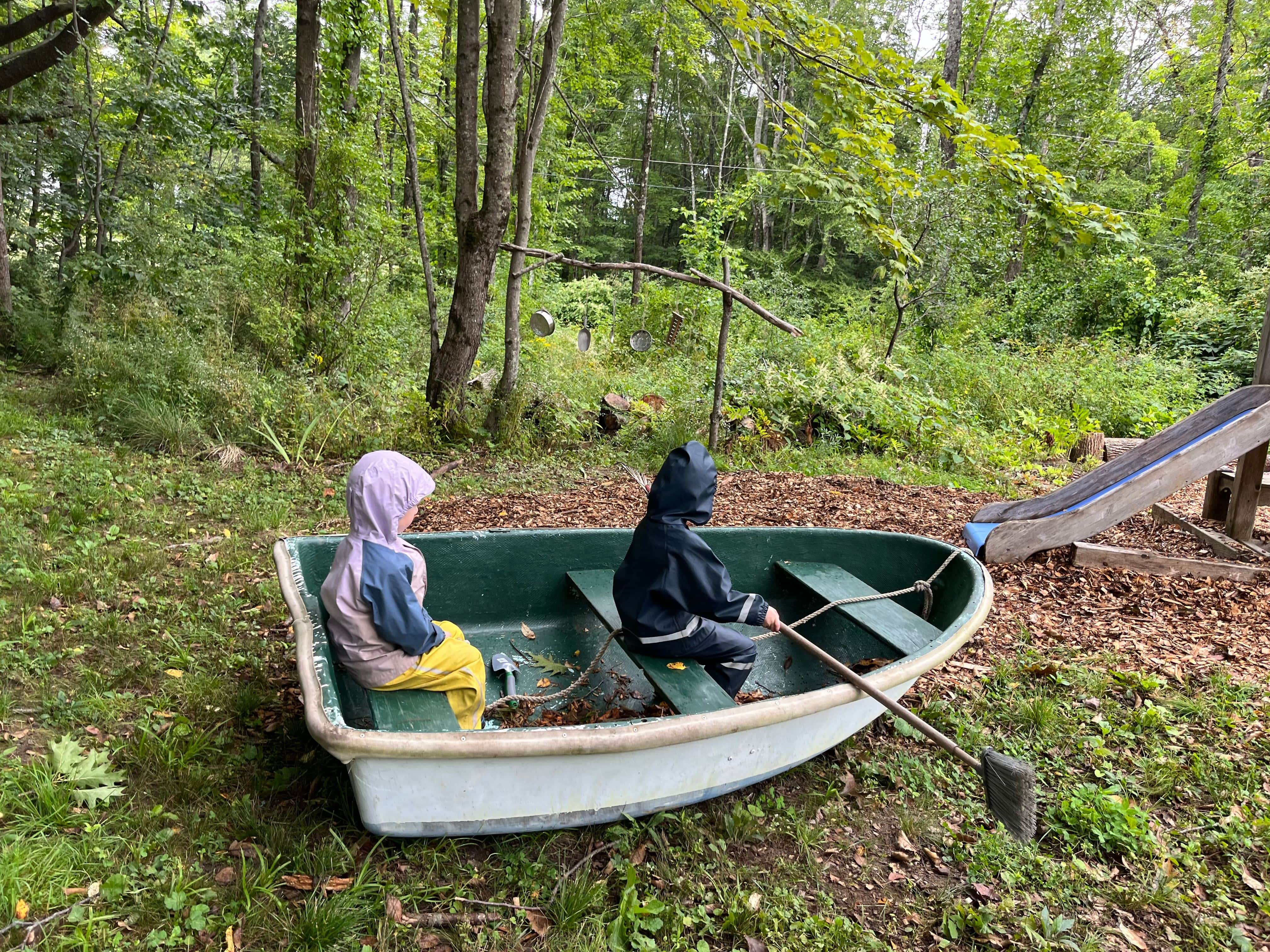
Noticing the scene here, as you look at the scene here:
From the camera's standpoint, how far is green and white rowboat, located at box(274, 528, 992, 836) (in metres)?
2.34

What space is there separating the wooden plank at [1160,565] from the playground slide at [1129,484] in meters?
0.16

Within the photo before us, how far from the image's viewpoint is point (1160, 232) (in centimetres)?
2144

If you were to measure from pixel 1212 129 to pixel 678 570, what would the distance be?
80.8 feet

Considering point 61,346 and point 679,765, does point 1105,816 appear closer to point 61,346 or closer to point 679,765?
point 679,765

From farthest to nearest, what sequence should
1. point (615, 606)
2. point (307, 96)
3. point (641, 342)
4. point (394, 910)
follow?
point (641, 342) → point (307, 96) → point (615, 606) → point (394, 910)

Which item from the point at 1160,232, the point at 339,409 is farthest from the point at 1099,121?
the point at 339,409

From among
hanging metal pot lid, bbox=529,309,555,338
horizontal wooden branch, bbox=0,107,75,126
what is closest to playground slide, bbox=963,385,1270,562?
hanging metal pot lid, bbox=529,309,555,338

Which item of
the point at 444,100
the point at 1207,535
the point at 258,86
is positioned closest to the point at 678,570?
the point at 1207,535

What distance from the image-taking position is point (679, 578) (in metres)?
3.23

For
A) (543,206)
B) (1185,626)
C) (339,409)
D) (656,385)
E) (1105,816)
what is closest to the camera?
(1105,816)

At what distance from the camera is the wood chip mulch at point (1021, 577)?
4.50 metres

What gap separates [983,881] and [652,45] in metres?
20.0

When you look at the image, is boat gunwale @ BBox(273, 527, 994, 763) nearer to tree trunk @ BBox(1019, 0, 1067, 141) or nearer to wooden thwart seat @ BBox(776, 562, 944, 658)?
wooden thwart seat @ BBox(776, 562, 944, 658)

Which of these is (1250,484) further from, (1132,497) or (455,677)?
(455,677)
